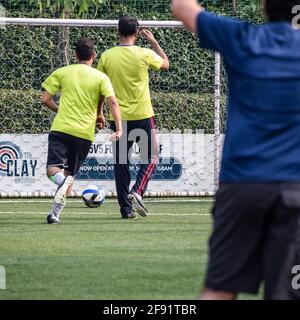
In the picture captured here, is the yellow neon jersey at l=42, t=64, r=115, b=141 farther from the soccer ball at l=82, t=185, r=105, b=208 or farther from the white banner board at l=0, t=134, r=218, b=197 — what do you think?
the white banner board at l=0, t=134, r=218, b=197

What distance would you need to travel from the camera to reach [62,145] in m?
11.6

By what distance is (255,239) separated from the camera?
15.3 ft

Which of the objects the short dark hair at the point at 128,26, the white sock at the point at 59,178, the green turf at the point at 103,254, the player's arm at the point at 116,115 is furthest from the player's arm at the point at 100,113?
the green turf at the point at 103,254

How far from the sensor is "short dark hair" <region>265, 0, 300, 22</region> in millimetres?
4691

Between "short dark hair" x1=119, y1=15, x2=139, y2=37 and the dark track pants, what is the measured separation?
101cm

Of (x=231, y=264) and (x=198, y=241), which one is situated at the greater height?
(x=231, y=264)

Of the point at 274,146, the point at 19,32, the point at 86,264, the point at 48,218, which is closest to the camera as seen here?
the point at 274,146

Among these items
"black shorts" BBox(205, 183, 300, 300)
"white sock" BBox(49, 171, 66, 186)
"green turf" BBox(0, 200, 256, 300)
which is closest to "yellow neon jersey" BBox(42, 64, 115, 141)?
"white sock" BBox(49, 171, 66, 186)

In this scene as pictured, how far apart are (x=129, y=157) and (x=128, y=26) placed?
1.49m

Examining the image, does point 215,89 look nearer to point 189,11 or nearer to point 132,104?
point 132,104

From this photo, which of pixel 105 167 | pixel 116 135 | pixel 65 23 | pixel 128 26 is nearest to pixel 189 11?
pixel 116 135
